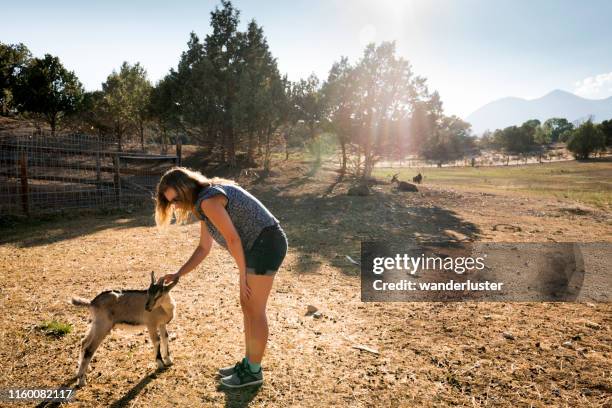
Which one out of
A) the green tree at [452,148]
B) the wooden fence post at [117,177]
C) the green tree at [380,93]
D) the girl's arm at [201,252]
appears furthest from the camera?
the green tree at [452,148]

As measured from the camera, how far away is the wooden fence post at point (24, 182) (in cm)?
1422

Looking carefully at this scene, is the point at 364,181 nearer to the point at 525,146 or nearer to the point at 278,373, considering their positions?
the point at 278,373

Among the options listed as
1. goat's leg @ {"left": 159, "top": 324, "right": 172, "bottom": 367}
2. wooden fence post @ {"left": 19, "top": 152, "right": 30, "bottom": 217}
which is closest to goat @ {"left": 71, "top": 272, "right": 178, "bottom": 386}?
goat's leg @ {"left": 159, "top": 324, "right": 172, "bottom": 367}

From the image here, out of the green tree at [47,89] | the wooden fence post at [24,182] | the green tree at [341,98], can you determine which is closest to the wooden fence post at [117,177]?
the wooden fence post at [24,182]

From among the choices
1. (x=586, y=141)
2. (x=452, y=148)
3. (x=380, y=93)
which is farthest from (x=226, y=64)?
(x=452, y=148)

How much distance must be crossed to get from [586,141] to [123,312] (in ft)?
310

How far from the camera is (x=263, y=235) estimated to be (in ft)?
12.9

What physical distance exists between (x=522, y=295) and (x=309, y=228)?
8.08 metres

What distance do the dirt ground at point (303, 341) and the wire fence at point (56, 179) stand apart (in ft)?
12.4

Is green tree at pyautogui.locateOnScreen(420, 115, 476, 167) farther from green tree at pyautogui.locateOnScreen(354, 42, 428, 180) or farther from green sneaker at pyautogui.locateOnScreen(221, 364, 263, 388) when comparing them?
green sneaker at pyautogui.locateOnScreen(221, 364, 263, 388)

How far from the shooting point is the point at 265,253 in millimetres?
3895

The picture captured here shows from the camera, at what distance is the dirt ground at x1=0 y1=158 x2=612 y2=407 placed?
448cm

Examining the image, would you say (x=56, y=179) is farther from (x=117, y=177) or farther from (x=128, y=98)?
(x=128, y=98)

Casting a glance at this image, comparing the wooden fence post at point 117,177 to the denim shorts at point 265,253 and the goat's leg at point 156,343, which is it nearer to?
the goat's leg at point 156,343
